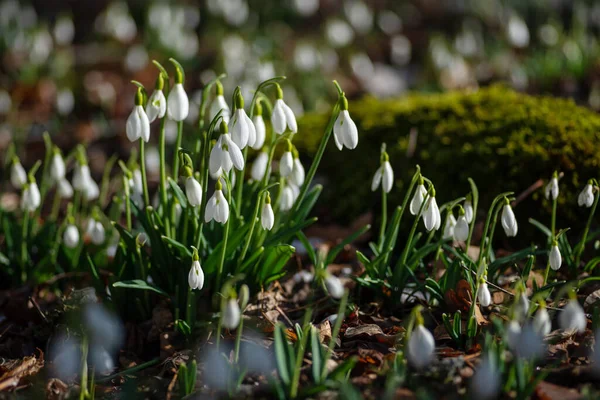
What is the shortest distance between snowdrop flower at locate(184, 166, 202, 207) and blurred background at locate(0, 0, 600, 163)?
254 centimetres

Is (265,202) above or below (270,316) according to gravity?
above

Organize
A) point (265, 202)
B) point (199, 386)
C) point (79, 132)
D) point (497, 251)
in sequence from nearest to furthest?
point (199, 386), point (265, 202), point (497, 251), point (79, 132)

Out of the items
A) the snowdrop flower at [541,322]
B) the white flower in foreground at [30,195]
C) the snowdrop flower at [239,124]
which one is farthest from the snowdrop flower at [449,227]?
the white flower in foreground at [30,195]

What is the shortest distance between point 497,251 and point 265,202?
3.76 feet

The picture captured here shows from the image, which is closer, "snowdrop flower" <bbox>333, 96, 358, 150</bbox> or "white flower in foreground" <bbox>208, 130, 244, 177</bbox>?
"white flower in foreground" <bbox>208, 130, 244, 177</bbox>

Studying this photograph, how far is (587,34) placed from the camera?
18.4 ft

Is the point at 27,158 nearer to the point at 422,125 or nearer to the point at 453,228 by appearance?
the point at 422,125

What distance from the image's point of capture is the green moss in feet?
9.12

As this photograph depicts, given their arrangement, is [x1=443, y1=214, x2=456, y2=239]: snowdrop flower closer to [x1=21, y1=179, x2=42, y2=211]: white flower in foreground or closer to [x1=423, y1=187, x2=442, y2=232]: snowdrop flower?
[x1=423, y1=187, x2=442, y2=232]: snowdrop flower

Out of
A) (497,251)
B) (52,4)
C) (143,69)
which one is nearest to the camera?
(497,251)

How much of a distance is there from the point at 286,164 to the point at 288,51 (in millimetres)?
3938

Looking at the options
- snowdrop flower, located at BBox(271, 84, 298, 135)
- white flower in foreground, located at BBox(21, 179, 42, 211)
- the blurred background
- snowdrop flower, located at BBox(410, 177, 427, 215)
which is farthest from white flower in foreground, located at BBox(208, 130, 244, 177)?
the blurred background

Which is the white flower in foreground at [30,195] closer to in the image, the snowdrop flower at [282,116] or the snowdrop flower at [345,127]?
the snowdrop flower at [282,116]

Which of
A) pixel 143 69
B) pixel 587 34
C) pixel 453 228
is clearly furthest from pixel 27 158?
pixel 587 34
